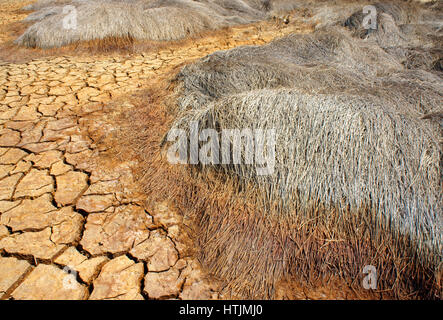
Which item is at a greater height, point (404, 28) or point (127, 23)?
point (127, 23)

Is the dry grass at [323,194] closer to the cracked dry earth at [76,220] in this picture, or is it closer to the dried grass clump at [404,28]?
the cracked dry earth at [76,220]

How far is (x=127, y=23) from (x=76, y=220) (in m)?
4.28

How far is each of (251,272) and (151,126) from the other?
5.60 ft

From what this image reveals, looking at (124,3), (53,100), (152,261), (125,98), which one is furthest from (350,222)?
(124,3)

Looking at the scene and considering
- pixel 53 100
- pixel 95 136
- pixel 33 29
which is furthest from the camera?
pixel 33 29

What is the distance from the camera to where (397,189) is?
1.55 metres

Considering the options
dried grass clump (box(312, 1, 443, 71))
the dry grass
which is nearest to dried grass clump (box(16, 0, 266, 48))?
dried grass clump (box(312, 1, 443, 71))

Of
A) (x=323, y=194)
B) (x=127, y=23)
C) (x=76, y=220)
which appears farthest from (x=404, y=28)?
(x=76, y=220)

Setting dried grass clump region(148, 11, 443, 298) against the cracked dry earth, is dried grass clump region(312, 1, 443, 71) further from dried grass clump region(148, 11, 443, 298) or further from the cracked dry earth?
the cracked dry earth

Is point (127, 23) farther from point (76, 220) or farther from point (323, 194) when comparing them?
point (323, 194)

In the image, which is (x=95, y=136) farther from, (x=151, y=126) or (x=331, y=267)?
(x=331, y=267)

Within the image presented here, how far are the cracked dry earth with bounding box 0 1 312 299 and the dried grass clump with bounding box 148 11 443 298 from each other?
20 centimetres

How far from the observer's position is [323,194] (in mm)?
1634

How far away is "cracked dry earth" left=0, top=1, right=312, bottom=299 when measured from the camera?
1509 mm
